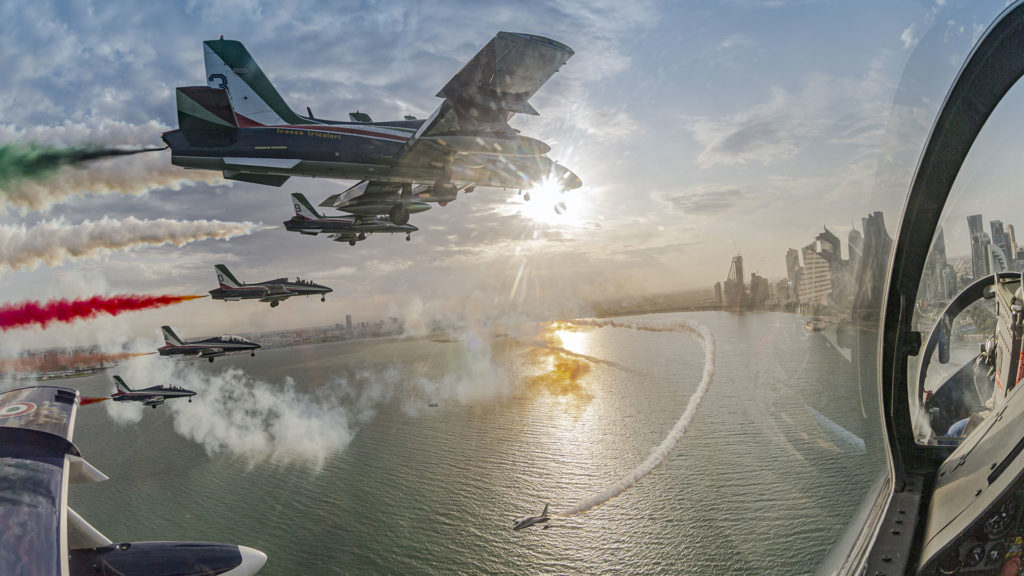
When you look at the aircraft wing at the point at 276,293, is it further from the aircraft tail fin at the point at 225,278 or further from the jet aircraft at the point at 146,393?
the jet aircraft at the point at 146,393

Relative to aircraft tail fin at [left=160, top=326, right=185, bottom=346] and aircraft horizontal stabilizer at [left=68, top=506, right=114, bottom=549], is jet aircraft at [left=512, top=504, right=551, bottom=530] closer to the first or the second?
aircraft tail fin at [left=160, top=326, right=185, bottom=346]

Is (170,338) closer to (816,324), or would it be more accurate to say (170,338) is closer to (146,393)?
(146,393)

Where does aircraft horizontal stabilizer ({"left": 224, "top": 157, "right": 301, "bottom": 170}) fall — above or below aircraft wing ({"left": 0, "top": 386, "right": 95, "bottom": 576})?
above

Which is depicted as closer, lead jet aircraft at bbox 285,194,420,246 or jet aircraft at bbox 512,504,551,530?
lead jet aircraft at bbox 285,194,420,246

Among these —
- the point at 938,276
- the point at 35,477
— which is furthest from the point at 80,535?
the point at 938,276

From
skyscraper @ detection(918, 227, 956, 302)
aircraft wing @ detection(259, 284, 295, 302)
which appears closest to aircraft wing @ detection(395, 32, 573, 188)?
skyscraper @ detection(918, 227, 956, 302)

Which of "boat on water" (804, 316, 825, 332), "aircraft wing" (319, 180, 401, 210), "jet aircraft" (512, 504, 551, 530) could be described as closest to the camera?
"boat on water" (804, 316, 825, 332)
